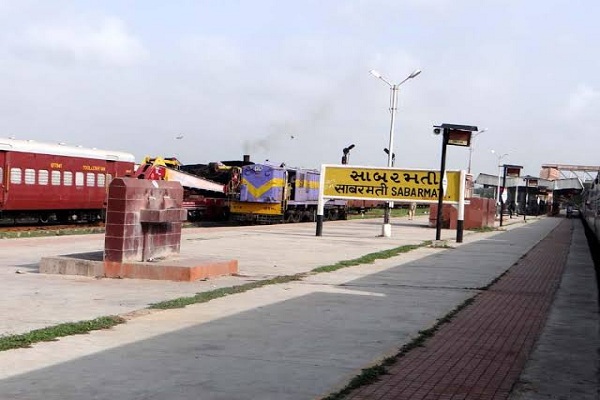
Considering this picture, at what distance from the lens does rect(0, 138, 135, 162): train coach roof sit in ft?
87.1

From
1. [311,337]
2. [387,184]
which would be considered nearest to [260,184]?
[387,184]

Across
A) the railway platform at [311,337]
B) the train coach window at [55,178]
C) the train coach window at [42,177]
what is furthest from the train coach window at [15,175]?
the railway platform at [311,337]

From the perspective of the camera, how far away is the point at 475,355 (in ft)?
26.0

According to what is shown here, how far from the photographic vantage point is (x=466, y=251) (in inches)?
958

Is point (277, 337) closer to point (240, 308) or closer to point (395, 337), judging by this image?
point (395, 337)

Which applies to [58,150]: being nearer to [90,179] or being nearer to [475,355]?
[90,179]

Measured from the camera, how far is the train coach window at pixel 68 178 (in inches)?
1148

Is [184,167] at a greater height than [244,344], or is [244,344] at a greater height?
[184,167]

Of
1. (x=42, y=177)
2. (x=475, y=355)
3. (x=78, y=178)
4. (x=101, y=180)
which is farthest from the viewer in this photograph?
(x=101, y=180)

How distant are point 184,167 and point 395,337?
34203 mm

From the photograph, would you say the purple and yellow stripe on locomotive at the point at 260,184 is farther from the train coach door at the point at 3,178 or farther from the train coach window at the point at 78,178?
the train coach door at the point at 3,178

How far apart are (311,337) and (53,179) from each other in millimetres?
22397

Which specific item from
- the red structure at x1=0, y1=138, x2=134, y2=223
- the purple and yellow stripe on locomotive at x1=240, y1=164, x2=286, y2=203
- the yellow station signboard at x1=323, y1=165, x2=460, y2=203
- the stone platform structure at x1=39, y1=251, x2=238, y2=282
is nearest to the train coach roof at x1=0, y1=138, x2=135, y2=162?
the red structure at x1=0, y1=138, x2=134, y2=223

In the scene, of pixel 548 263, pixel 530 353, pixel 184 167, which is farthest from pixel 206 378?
pixel 184 167
